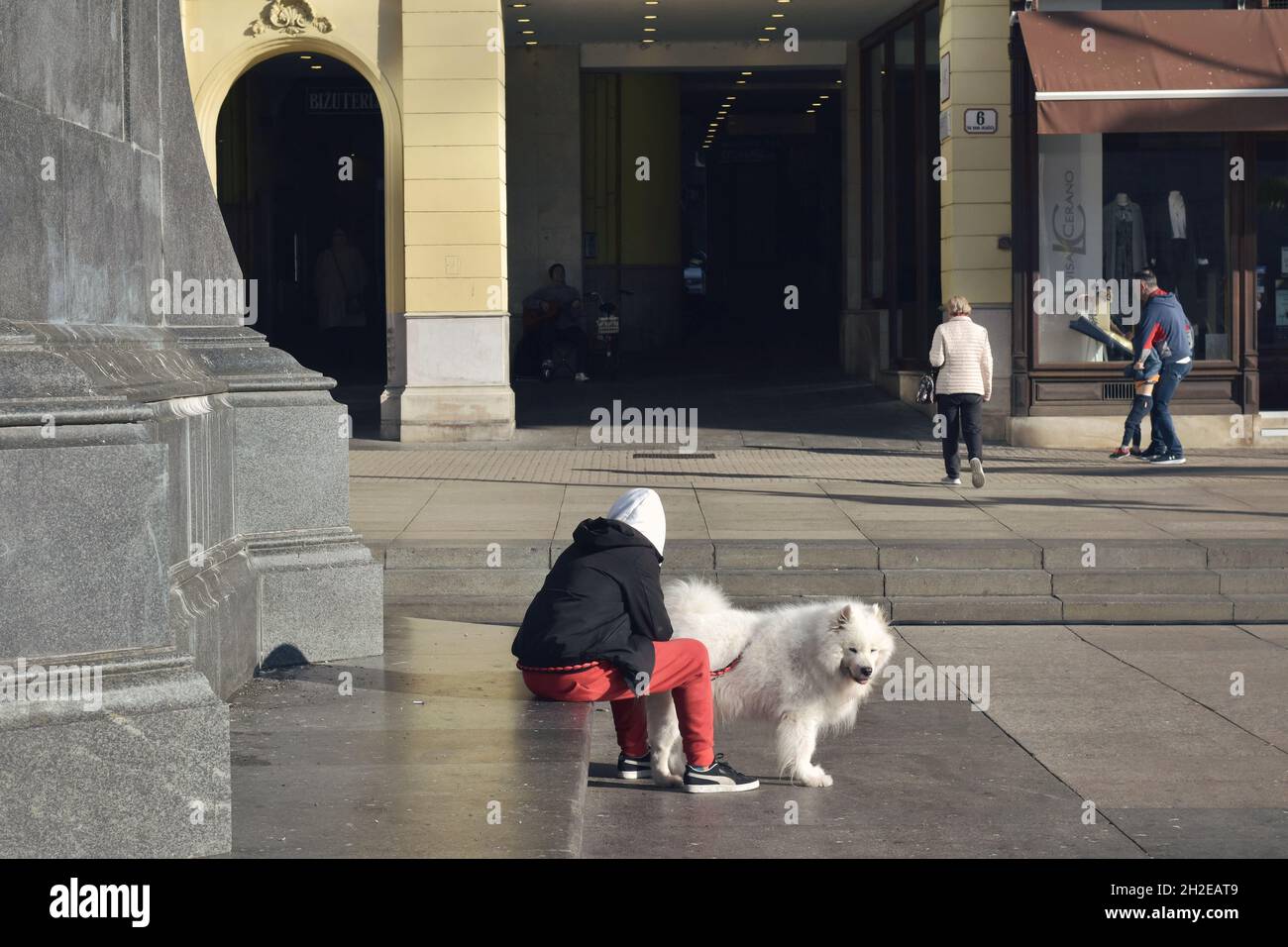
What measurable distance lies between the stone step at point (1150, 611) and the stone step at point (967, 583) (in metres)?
0.29

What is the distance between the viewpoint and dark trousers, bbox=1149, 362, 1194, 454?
16703 millimetres

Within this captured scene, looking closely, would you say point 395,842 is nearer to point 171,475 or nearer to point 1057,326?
point 171,475

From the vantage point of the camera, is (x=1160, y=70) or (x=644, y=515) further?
(x=1160, y=70)

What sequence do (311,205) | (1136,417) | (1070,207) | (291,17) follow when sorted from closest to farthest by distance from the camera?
1. (1136,417)
2. (1070,207)
3. (291,17)
4. (311,205)

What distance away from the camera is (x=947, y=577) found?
37.1 ft

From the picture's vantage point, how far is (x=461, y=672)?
8.21 metres

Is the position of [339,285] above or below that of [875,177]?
below

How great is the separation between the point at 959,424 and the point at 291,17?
903cm

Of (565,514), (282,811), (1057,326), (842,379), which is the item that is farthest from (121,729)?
(842,379)

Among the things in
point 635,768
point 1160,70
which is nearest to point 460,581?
point 635,768

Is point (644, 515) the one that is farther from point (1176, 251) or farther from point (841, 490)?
point (1176, 251)

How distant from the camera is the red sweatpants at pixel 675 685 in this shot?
6.51 meters

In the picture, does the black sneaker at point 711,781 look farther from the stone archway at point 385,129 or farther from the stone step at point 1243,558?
the stone archway at point 385,129

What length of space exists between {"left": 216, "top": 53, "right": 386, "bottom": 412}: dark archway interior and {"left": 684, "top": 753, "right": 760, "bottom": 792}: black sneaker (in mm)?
17651
